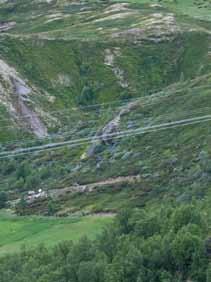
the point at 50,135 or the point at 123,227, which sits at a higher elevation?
the point at 123,227

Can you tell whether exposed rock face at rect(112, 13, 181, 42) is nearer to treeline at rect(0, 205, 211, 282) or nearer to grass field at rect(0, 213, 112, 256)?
grass field at rect(0, 213, 112, 256)

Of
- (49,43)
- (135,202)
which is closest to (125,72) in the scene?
(49,43)

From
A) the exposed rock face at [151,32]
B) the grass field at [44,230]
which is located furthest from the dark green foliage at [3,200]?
the exposed rock face at [151,32]

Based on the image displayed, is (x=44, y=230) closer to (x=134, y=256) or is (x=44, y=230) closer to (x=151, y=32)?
(x=134, y=256)

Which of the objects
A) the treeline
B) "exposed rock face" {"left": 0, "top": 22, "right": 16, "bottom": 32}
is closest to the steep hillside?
"exposed rock face" {"left": 0, "top": 22, "right": 16, "bottom": 32}

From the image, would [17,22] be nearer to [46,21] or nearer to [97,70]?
[46,21]

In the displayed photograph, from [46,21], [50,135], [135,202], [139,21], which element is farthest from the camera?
[46,21]

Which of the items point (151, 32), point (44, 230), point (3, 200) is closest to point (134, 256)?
point (44, 230)
